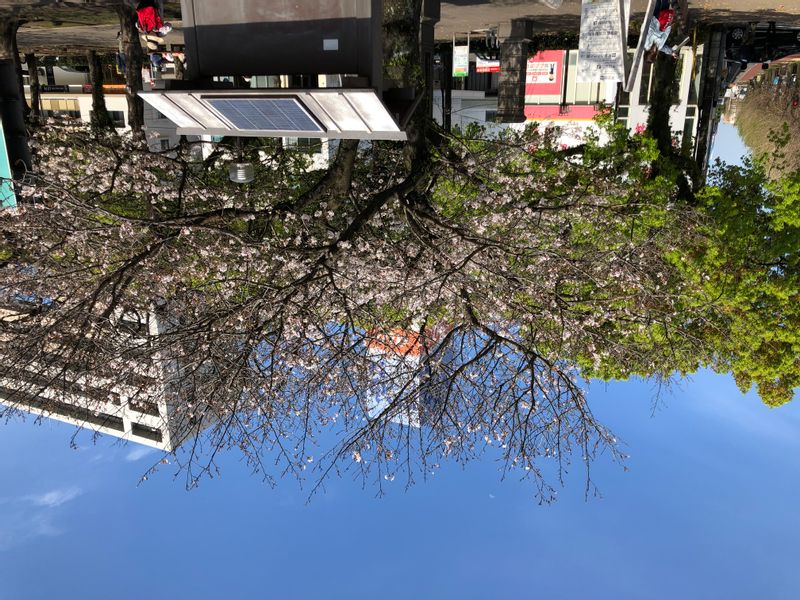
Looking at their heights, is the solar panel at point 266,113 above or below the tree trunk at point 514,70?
below

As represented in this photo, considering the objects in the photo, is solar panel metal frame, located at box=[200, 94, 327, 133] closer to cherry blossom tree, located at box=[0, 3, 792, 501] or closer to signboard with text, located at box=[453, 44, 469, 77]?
cherry blossom tree, located at box=[0, 3, 792, 501]

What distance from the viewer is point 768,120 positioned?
41.8 meters

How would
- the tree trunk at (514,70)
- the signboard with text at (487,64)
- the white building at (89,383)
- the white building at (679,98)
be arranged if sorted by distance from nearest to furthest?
1. the white building at (89,383)
2. the tree trunk at (514,70)
3. the white building at (679,98)
4. the signboard with text at (487,64)

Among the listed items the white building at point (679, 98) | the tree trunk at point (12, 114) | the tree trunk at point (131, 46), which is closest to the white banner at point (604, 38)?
the tree trunk at point (12, 114)

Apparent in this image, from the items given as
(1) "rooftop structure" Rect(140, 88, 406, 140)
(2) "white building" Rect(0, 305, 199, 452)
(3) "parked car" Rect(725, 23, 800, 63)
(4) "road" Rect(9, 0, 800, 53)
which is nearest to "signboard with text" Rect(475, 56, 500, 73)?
(4) "road" Rect(9, 0, 800, 53)

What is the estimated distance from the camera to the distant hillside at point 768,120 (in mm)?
35987

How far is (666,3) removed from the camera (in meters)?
9.68

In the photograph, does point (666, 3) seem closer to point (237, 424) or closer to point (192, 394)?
point (237, 424)

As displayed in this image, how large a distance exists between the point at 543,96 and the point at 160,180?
18591 millimetres

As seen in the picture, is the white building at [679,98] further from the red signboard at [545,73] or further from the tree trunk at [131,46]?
the tree trunk at [131,46]

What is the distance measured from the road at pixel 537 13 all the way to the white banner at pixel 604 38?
4.70 m

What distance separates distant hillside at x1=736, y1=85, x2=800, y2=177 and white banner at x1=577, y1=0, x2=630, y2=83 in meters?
30.3

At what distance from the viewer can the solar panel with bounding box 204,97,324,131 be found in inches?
235

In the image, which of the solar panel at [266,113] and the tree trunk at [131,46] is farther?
the tree trunk at [131,46]
